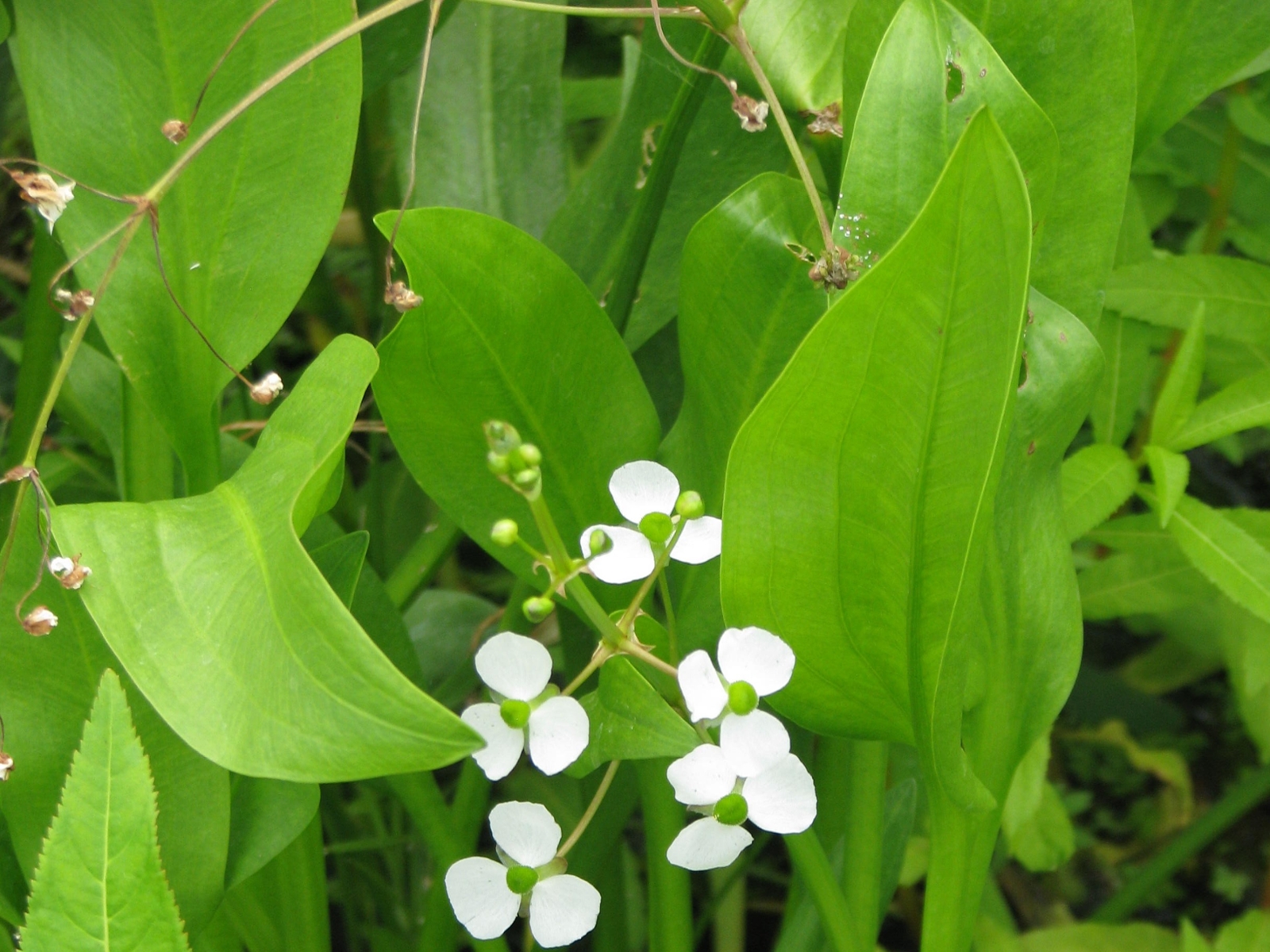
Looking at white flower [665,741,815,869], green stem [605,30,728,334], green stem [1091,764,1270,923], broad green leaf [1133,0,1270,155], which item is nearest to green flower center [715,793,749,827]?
white flower [665,741,815,869]

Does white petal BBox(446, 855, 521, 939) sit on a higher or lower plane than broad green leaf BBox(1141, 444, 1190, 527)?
lower

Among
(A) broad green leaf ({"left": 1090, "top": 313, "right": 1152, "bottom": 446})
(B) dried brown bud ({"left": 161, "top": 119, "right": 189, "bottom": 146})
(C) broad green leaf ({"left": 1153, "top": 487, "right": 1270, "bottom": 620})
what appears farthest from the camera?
(A) broad green leaf ({"left": 1090, "top": 313, "right": 1152, "bottom": 446})

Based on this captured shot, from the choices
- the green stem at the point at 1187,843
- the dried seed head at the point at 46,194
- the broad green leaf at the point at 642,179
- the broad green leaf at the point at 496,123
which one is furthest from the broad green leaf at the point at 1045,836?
the dried seed head at the point at 46,194

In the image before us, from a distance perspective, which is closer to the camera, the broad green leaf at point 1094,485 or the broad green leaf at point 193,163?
the broad green leaf at point 193,163

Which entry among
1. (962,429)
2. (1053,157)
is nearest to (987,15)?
(1053,157)

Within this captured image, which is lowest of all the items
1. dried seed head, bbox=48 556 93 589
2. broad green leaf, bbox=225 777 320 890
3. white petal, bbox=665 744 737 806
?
broad green leaf, bbox=225 777 320 890

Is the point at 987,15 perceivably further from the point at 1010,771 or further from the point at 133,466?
the point at 133,466

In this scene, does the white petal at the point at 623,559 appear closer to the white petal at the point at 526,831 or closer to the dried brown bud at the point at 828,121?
the white petal at the point at 526,831

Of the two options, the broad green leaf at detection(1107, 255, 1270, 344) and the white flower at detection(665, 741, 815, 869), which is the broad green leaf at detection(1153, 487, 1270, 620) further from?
the white flower at detection(665, 741, 815, 869)
